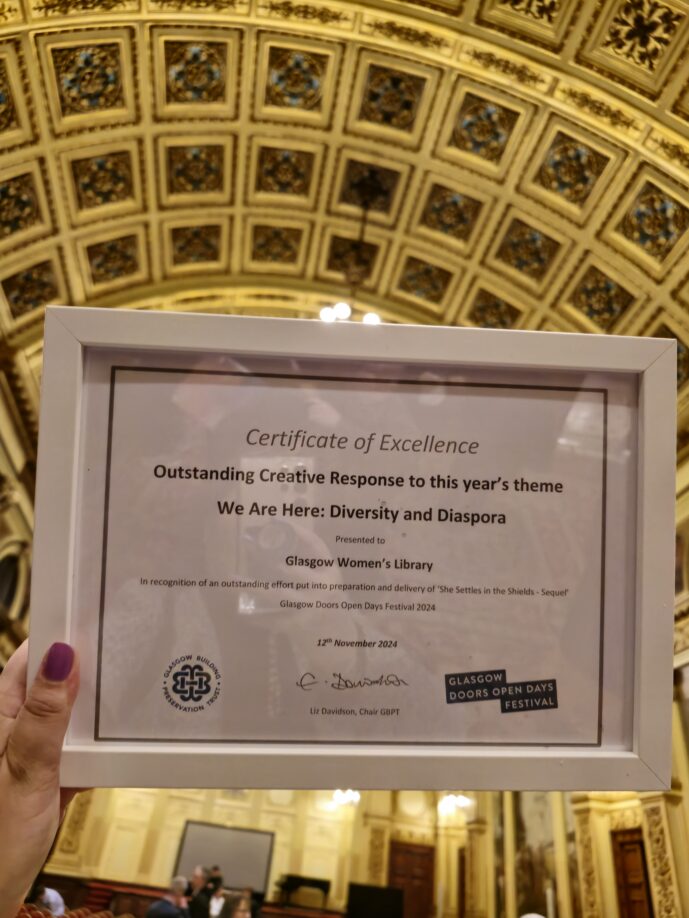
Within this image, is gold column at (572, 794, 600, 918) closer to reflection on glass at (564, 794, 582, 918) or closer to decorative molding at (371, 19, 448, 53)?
reflection on glass at (564, 794, 582, 918)

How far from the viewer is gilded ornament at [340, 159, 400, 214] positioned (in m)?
11.1

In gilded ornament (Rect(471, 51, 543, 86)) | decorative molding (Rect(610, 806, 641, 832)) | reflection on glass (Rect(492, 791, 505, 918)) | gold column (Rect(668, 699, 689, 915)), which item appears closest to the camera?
gilded ornament (Rect(471, 51, 543, 86))

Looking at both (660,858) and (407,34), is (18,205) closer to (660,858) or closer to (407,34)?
(407,34)

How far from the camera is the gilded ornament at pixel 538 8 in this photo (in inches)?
348

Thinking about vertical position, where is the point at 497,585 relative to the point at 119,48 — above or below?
below

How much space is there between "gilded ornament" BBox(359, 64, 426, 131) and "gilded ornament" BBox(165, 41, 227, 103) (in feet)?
5.01

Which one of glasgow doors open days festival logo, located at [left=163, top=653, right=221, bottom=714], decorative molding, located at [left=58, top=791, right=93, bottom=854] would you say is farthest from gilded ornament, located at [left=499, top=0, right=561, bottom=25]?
decorative molding, located at [left=58, top=791, right=93, bottom=854]

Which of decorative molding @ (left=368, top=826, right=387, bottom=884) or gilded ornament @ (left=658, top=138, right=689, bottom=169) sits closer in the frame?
gilded ornament @ (left=658, top=138, right=689, bottom=169)

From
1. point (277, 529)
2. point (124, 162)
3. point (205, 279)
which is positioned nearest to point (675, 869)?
point (205, 279)

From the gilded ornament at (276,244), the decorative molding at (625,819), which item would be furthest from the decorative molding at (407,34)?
the decorative molding at (625,819)

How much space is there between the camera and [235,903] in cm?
1557

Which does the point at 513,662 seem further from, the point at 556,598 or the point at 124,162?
the point at 124,162

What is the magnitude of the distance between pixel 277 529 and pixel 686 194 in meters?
8.92

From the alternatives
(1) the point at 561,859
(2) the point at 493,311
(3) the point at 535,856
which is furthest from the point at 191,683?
(3) the point at 535,856
